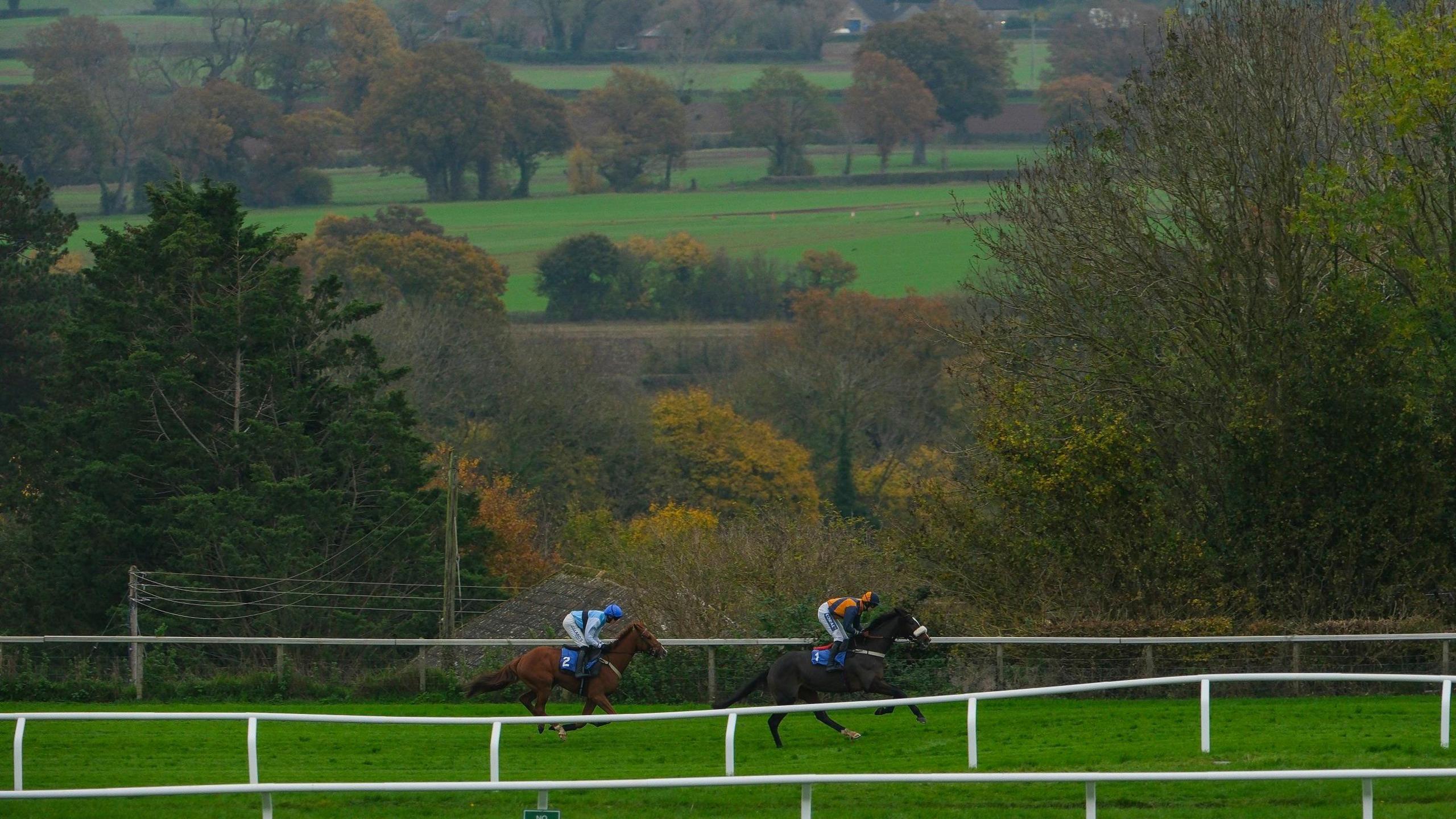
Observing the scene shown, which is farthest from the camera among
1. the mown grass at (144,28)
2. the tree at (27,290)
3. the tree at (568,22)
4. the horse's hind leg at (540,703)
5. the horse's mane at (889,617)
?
the tree at (568,22)

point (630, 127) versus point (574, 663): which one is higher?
point (630, 127)

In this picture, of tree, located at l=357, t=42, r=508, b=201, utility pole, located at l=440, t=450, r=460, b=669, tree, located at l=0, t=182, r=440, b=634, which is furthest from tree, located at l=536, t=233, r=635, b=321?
utility pole, located at l=440, t=450, r=460, b=669

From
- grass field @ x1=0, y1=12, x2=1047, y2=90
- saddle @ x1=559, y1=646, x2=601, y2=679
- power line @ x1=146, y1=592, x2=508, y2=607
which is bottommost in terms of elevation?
power line @ x1=146, y1=592, x2=508, y2=607

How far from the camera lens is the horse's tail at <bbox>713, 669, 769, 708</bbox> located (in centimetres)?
1683

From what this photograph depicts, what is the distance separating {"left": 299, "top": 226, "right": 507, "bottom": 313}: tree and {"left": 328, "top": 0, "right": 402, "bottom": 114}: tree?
8145cm

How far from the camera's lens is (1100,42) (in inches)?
7003

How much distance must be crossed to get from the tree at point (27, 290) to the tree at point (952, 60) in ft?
358

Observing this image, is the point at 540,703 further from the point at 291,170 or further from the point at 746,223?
the point at 291,170

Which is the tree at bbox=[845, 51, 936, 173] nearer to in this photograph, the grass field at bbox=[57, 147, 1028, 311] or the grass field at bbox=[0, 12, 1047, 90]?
the grass field at bbox=[57, 147, 1028, 311]

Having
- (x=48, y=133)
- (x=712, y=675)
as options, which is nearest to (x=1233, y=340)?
(x=712, y=675)

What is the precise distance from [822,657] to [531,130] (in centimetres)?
12647

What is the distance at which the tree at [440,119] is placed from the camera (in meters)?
133

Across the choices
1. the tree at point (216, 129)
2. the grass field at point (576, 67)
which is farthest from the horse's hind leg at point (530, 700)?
the grass field at point (576, 67)

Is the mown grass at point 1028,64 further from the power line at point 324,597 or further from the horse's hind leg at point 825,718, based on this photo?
the horse's hind leg at point 825,718
